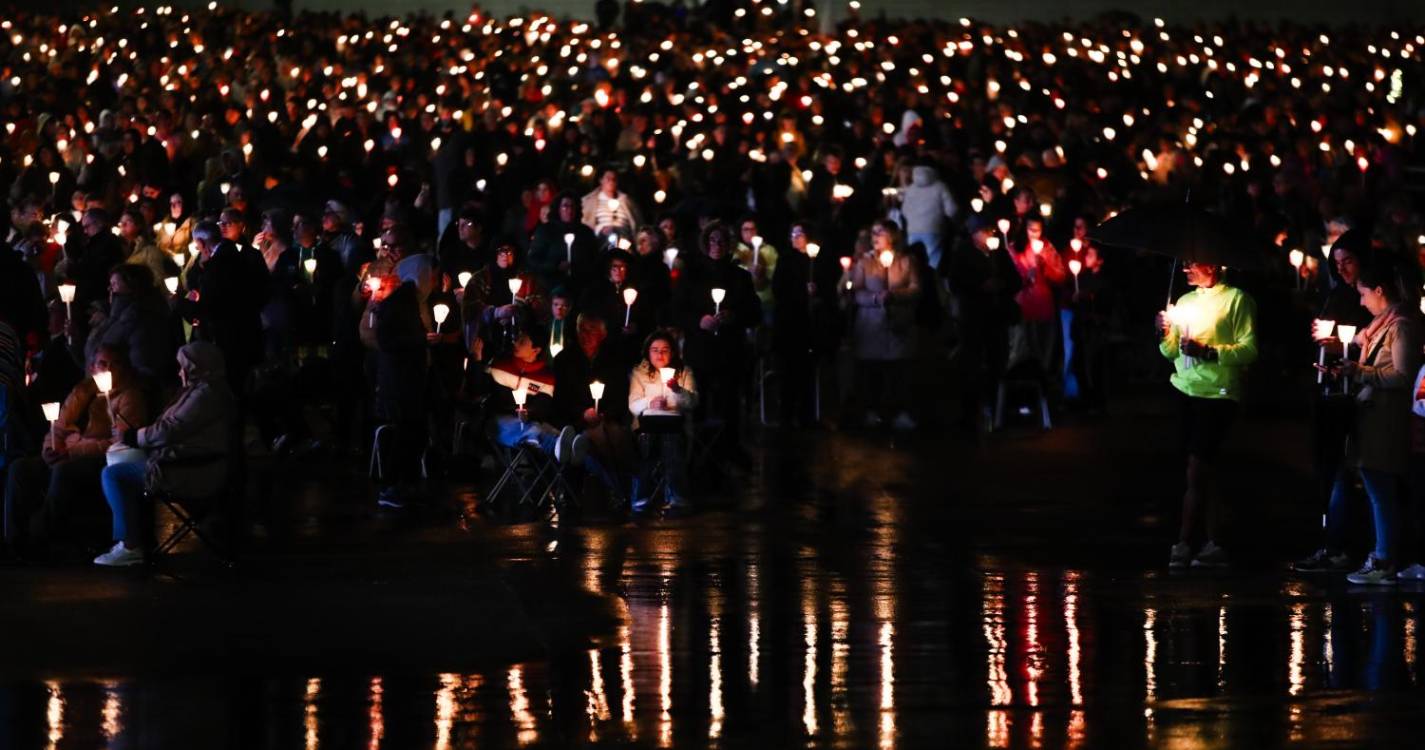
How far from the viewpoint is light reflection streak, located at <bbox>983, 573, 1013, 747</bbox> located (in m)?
10.6

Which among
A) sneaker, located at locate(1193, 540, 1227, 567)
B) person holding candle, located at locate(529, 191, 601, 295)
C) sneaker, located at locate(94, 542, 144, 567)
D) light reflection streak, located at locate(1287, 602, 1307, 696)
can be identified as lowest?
light reflection streak, located at locate(1287, 602, 1307, 696)

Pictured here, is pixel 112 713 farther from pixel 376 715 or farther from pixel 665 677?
pixel 665 677

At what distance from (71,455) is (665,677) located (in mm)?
4724

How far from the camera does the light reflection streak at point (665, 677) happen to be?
10.6m

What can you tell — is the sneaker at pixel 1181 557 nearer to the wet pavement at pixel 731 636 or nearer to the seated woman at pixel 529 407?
the wet pavement at pixel 731 636

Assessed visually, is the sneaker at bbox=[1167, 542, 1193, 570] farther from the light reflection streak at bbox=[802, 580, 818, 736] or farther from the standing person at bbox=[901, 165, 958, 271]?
the standing person at bbox=[901, 165, 958, 271]

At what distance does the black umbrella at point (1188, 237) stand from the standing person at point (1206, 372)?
0.14 metres

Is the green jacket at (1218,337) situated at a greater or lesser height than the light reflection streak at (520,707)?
greater

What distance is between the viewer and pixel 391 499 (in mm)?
17391

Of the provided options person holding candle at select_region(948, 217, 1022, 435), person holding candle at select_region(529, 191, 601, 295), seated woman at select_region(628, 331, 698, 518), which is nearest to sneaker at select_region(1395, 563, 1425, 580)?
seated woman at select_region(628, 331, 698, 518)

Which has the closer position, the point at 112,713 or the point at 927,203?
the point at 112,713

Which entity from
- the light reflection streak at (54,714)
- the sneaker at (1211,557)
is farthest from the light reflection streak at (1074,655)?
the light reflection streak at (54,714)

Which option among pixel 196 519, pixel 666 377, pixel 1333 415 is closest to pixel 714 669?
pixel 196 519

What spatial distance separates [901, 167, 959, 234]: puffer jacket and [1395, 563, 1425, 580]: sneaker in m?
12.2
